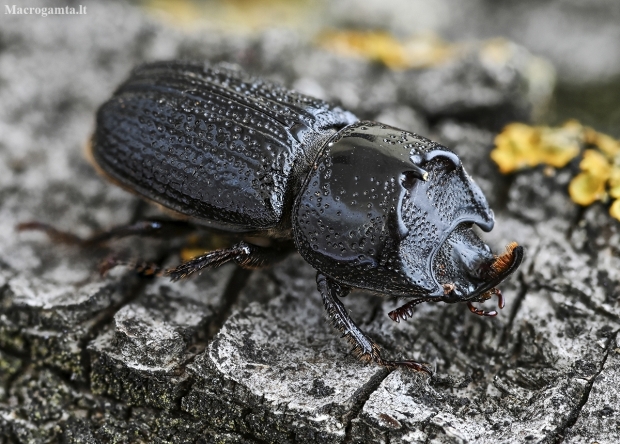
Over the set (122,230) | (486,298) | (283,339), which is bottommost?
(283,339)

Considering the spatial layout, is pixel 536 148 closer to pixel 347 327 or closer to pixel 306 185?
pixel 306 185

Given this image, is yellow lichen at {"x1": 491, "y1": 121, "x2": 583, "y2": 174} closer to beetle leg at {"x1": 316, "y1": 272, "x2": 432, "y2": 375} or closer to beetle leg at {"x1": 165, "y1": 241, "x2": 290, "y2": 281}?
beetle leg at {"x1": 316, "y1": 272, "x2": 432, "y2": 375}

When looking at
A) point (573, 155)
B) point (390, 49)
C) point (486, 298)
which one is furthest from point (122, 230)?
point (573, 155)

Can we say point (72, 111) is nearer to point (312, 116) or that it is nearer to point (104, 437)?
point (312, 116)

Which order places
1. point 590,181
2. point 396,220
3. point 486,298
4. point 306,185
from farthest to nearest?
point 590,181 → point 306,185 → point 486,298 → point 396,220

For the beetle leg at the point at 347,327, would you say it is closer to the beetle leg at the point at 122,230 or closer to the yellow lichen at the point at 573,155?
the beetle leg at the point at 122,230

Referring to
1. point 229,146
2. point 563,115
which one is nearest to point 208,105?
point 229,146

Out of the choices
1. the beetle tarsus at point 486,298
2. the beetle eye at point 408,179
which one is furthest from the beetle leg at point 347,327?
the beetle eye at point 408,179
